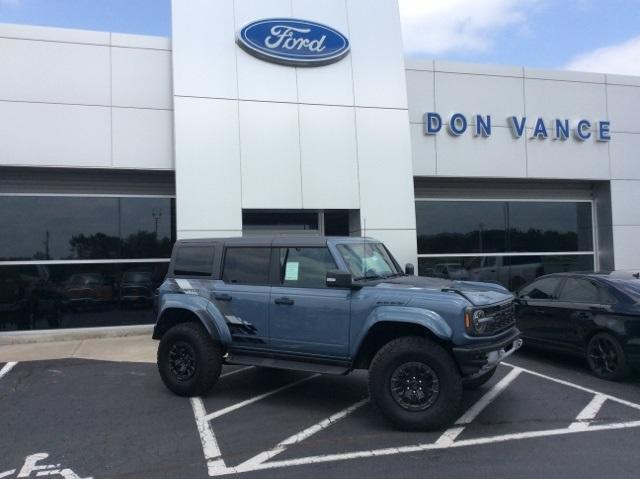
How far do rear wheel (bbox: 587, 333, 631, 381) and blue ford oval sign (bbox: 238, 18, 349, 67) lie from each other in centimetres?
782

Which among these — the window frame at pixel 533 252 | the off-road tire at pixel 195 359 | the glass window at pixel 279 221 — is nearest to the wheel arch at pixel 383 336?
the off-road tire at pixel 195 359

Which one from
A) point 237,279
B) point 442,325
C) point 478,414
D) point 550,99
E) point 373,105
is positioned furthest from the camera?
point 550,99

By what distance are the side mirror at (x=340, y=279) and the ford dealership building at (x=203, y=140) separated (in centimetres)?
578

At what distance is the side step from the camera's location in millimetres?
5828

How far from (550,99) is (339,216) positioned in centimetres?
646

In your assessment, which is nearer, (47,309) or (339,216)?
(47,309)

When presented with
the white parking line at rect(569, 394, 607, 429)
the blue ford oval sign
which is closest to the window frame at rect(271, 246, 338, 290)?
the white parking line at rect(569, 394, 607, 429)

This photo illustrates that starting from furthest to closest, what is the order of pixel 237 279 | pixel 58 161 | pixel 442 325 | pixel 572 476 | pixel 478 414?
1. pixel 58 161
2. pixel 237 279
3. pixel 478 414
4. pixel 442 325
5. pixel 572 476

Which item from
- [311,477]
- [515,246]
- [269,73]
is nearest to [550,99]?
[515,246]

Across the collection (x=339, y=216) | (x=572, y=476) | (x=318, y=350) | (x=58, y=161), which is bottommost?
(x=572, y=476)

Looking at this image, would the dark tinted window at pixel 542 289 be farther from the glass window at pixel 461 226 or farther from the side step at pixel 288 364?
the glass window at pixel 461 226

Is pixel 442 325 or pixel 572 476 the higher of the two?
pixel 442 325

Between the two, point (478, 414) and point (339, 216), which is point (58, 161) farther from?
point (478, 414)

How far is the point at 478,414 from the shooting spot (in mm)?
5891
